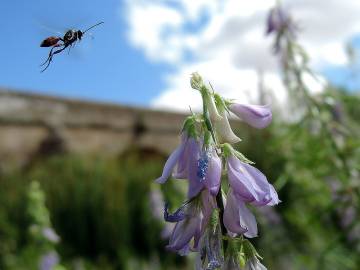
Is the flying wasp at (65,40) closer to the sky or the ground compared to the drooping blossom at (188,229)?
closer to the sky

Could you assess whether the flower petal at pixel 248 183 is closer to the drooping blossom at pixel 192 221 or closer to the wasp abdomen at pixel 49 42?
the drooping blossom at pixel 192 221

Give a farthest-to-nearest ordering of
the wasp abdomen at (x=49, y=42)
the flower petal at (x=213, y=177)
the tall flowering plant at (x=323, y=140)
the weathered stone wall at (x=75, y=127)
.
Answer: the weathered stone wall at (x=75, y=127) < the tall flowering plant at (x=323, y=140) < the wasp abdomen at (x=49, y=42) < the flower petal at (x=213, y=177)

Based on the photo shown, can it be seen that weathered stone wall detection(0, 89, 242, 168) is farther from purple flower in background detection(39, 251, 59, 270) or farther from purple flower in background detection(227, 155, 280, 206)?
purple flower in background detection(227, 155, 280, 206)

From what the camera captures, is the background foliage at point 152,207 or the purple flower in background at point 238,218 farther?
the background foliage at point 152,207

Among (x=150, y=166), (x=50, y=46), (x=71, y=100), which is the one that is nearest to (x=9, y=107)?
(x=71, y=100)

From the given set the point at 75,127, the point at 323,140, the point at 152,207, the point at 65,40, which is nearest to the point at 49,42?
the point at 65,40

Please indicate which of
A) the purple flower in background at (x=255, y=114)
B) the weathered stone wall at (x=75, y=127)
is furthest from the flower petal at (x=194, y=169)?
the weathered stone wall at (x=75, y=127)
